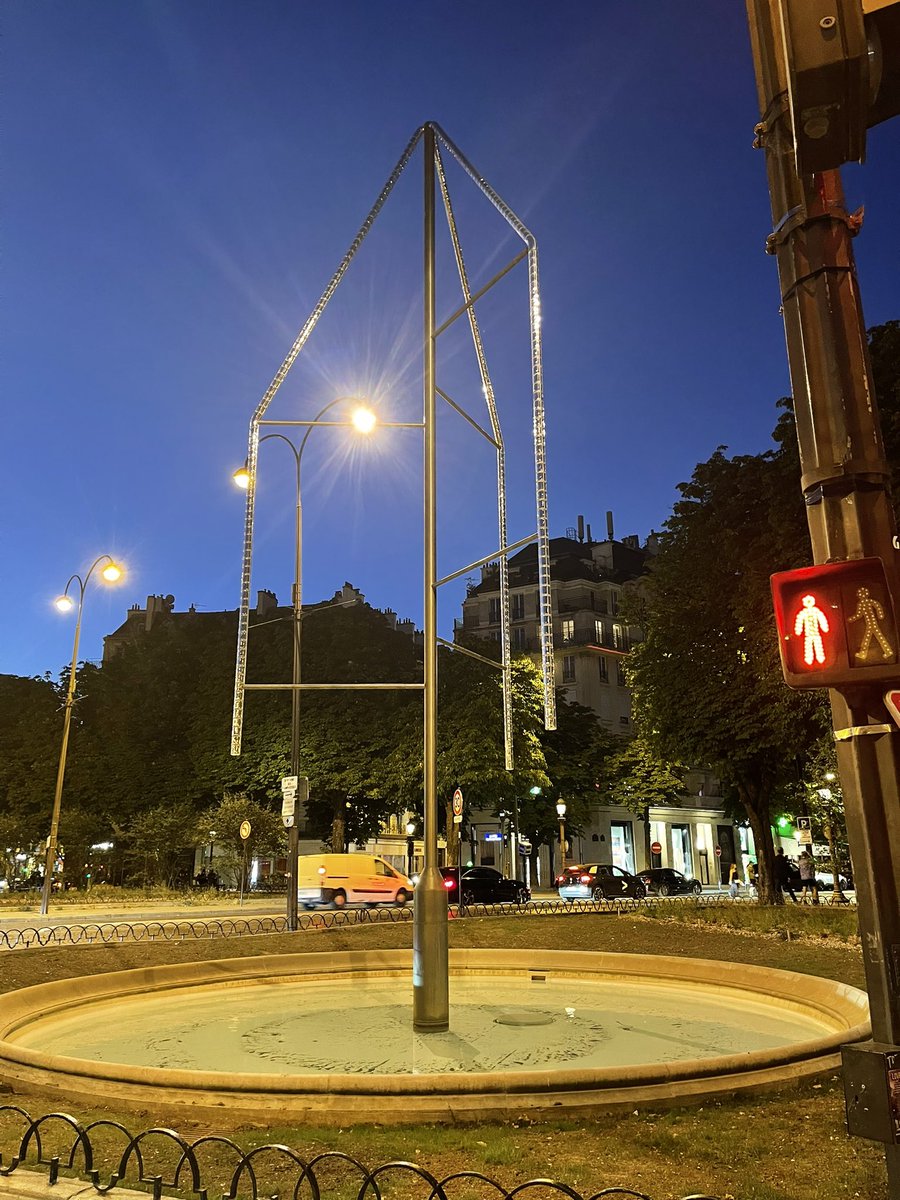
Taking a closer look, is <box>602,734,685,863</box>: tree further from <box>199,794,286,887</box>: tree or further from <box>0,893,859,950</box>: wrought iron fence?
<box>0,893,859,950</box>: wrought iron fence

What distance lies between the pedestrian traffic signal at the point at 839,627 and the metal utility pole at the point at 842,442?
63 millimetres

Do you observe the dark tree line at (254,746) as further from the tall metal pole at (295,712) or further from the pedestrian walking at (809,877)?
the tall metal pole at (295,712)

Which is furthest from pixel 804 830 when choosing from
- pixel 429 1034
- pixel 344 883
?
pixel 429 1034

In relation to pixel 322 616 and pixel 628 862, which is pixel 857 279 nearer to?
pixel 322 616

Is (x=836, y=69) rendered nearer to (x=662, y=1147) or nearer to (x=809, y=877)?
(x=662, y=1147)

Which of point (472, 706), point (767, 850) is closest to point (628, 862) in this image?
point (472, 706)

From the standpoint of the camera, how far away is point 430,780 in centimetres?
1061

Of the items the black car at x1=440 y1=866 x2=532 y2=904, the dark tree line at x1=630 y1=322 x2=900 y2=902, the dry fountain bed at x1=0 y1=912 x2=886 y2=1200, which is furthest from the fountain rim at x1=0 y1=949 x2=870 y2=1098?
the black car at x1=440 y1=866 x2=532 y2=904

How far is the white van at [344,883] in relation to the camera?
1447 inches

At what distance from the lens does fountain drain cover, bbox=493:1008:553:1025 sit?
11.3 meters

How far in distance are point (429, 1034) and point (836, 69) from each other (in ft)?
30.2

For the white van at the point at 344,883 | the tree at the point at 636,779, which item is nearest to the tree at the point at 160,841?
the white van at the point at 344,883

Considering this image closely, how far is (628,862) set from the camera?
67938 millimetres

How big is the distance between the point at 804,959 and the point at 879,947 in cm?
1362
